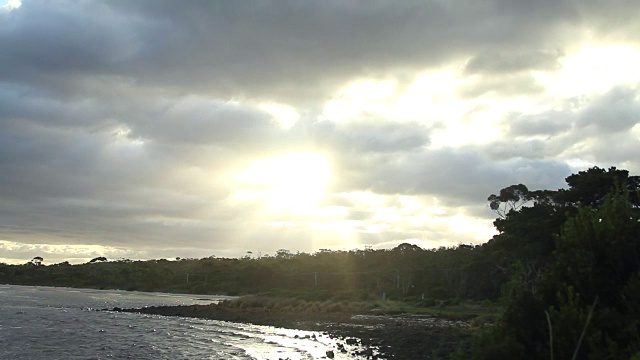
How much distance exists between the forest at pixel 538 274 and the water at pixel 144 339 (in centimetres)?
1869

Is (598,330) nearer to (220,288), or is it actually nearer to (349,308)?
(349,308)

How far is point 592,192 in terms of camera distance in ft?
163

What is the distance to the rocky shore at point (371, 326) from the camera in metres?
40.2

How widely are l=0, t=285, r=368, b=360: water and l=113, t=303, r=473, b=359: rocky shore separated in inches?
115

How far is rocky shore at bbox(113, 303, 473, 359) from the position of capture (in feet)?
132

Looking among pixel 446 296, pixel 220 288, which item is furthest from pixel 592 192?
pixel 220 288

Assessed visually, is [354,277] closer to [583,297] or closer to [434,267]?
[434,267]

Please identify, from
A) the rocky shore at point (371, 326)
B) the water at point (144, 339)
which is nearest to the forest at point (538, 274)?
the rocky shore at point (371, 326)

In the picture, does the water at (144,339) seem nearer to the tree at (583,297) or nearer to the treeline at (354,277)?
the tree at (583,297)

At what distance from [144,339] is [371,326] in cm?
2146

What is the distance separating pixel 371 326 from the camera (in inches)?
2340

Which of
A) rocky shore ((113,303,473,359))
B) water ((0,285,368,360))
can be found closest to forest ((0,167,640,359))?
rocky shore ((113,303,473,359))

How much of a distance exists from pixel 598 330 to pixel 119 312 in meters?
82.8

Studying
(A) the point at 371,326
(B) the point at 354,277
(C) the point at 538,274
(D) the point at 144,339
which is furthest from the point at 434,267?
(C) the point at 538,274
